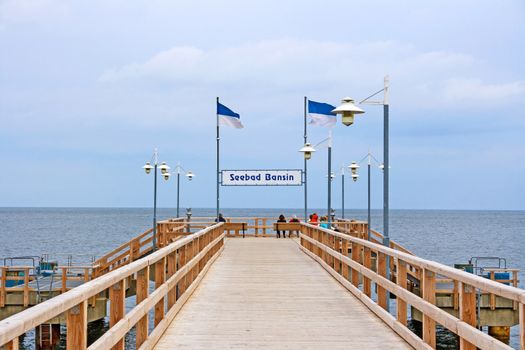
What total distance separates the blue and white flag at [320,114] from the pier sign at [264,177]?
18.7 ft

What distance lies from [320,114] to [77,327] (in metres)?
22.7

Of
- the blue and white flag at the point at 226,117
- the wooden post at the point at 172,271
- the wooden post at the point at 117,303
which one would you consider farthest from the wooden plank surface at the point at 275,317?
the blue and white flag at the point at 226,117

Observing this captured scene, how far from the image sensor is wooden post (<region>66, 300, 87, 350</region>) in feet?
15.9

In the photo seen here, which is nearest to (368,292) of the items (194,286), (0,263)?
(194,286)

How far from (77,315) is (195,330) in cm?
404

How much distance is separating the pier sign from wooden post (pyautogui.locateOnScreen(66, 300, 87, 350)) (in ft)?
90.4

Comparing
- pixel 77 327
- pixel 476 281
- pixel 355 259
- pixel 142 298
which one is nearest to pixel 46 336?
pixel 355 259

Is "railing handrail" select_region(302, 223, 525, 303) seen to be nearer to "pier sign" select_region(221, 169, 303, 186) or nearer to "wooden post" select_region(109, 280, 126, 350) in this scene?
"wooden post" select_region(109, 280, 126, 350)

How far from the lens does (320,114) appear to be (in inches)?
1070

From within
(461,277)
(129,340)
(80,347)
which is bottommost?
(129,340)

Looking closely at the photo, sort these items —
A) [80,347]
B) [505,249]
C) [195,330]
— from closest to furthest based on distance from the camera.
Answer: [80,347]
[195,330]
[505,249]

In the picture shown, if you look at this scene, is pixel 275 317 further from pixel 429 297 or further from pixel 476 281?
pixel 476 281

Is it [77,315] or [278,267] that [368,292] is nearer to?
[278,267]

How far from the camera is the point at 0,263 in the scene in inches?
2114
